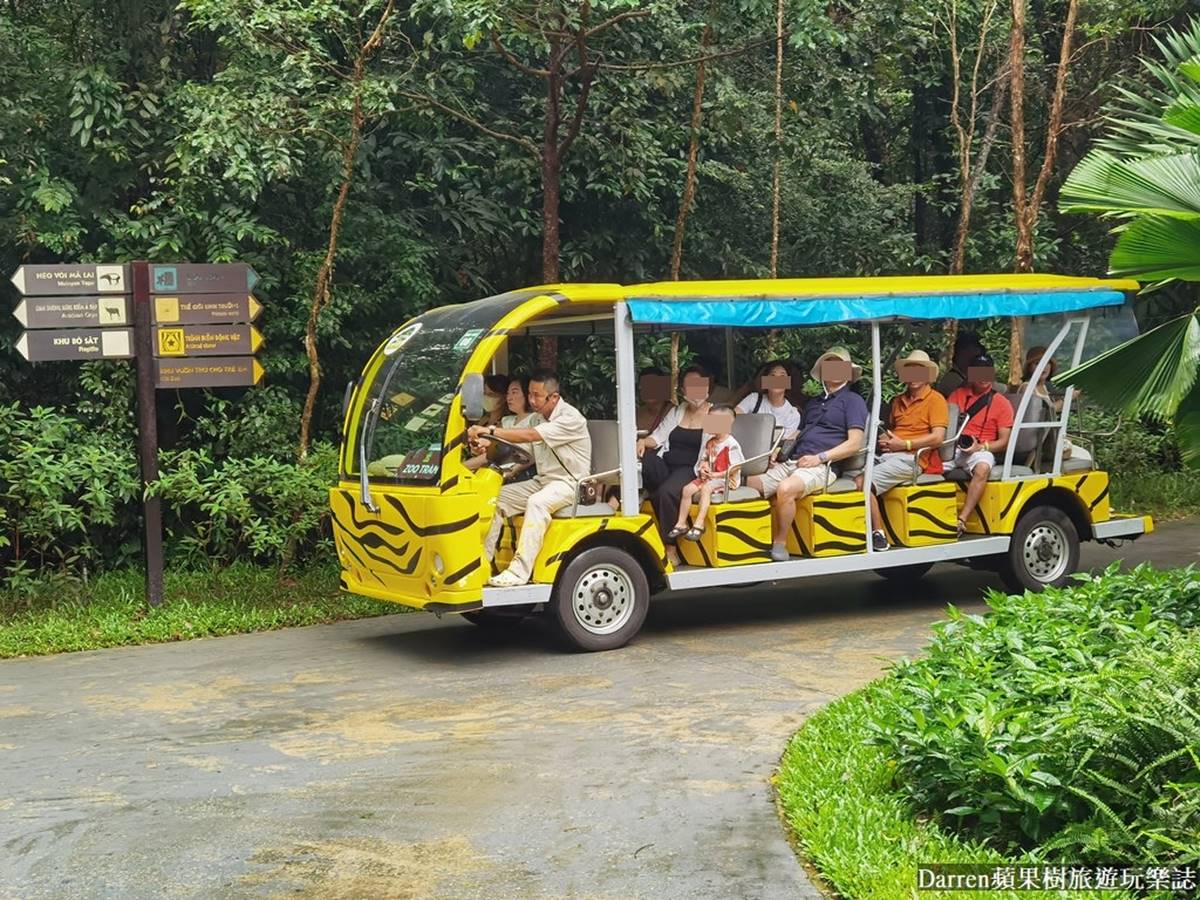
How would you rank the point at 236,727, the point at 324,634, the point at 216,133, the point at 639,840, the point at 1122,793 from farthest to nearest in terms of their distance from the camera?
the point at 216,133, the point at 324,634, the point at 236,727, the point at 639,840, the point at 1122,793

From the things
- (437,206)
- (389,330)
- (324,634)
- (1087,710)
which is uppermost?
(437,206)

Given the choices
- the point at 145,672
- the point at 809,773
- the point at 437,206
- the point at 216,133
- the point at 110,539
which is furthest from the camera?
the point at 437,206

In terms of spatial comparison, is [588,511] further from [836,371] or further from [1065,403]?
[1065,403]

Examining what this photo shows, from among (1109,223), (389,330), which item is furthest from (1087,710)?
(1109,223)

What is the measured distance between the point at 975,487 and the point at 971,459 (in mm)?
249

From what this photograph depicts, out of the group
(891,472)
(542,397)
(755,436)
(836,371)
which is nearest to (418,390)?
(542,397)

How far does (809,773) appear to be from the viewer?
666cm

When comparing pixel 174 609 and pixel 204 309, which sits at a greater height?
pixel 204 309

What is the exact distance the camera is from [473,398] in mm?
9586

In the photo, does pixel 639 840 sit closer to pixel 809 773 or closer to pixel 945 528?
pixel 809 773

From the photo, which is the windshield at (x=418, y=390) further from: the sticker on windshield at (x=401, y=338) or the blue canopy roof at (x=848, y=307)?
the blue canopy roof at (x=848, y=307)

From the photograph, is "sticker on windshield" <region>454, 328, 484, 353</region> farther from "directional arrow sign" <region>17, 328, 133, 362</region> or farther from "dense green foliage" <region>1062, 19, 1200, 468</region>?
"dense green foliage" <region>1062, 19, 1200, 468</region>

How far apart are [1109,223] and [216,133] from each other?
11679mm

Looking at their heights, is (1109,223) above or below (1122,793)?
above
